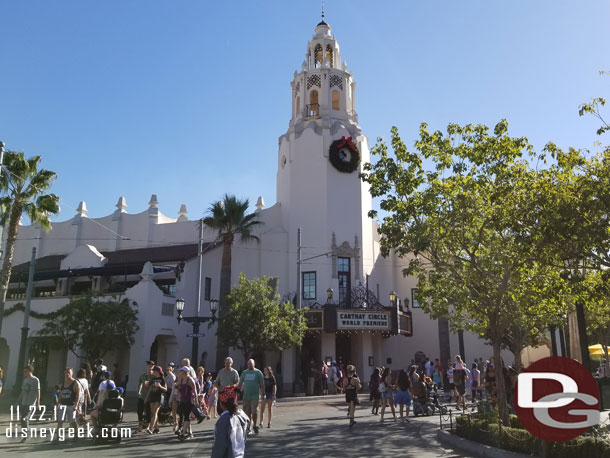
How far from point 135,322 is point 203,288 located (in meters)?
6.14

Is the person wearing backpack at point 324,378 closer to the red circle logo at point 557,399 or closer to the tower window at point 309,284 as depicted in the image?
the tower window at point 309,284

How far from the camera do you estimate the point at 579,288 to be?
12680mm

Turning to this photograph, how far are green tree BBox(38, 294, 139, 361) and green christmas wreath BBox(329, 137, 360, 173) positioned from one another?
15.5 m

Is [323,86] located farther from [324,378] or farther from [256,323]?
[324,378]

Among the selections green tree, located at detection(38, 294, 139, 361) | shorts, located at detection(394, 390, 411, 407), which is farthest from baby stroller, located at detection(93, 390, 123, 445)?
green tree, located at detection(38, 294, 139, 361)

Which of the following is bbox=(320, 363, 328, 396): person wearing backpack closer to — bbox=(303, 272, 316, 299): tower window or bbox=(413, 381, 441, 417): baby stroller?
bbox=(303, 272, 316, 299): tower window

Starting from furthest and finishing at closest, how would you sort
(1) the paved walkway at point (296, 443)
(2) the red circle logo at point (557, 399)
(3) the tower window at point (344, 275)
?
(3) the tower window at point (344, 275), (1) the paved walkway at point (296, 443), (2) the red circle logo at point (557, 399)

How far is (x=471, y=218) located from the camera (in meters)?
14.8

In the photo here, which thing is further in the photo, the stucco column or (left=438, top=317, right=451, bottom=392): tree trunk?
(left=438, top=317, right=451, bottom=392): tree trunk

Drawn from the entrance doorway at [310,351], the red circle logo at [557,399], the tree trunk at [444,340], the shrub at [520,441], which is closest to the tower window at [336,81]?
the entrance doorway at [310,351]

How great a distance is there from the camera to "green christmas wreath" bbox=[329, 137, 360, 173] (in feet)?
111

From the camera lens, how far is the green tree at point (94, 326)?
25.0 meters

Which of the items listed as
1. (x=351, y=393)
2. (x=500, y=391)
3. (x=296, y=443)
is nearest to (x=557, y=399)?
(x=296, y=443)

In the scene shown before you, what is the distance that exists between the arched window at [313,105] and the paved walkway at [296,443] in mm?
24352
